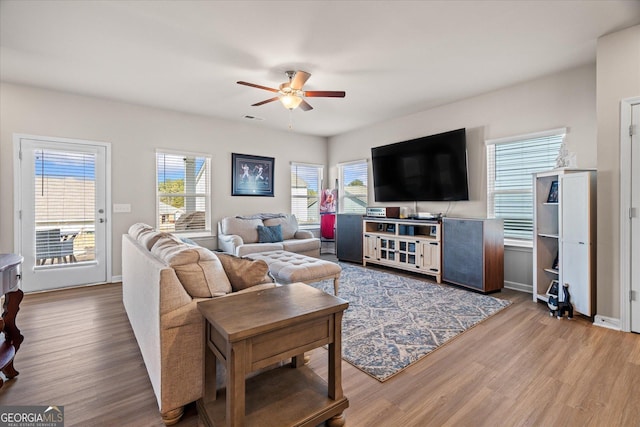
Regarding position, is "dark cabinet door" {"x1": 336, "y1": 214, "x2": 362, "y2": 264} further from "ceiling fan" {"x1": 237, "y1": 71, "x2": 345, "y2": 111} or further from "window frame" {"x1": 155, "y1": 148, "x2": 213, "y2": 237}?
"ceiling fan" {"x1": 237, "y1": 71, "x2": 345, "y2": 111}

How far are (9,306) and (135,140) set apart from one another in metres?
3.23

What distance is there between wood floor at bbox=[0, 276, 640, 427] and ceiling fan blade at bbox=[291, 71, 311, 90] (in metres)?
2.70

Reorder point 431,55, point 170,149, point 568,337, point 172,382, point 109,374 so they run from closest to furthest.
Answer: point 172,382 → point 109,374 → point 568,337 → point 431,55 → point 170,149

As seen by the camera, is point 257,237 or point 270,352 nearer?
point 270,352

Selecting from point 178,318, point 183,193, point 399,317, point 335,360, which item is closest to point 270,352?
point 335,360

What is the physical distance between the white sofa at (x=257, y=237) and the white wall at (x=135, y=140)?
17.0 inches

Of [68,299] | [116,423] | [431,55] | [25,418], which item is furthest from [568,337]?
[68,299]

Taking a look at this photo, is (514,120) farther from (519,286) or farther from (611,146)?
(519,286)

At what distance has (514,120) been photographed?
3.90m

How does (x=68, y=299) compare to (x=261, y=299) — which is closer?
(x=261, y=299)

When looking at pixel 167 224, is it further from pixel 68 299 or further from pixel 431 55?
pixel 431 55

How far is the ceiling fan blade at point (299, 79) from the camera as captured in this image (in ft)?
10.2

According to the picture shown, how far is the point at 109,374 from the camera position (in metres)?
1.99

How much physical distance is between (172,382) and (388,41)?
319 centimetres
